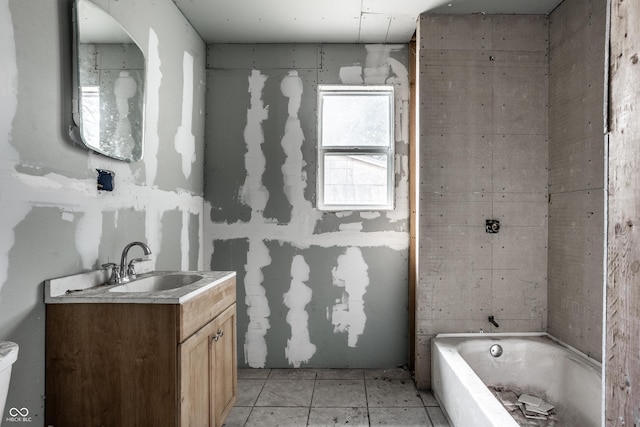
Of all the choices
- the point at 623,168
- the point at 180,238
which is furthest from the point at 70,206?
the point at 623,168

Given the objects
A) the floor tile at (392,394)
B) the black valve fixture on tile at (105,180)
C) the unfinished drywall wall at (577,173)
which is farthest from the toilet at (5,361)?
the unfinished drywall wall at (577,173)

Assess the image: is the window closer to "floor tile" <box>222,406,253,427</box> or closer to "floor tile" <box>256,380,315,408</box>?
"floor tile" <box>256,380,315,408</box>

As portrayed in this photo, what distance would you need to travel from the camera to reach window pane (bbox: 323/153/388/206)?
305 cm

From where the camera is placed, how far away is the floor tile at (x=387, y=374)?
280cm

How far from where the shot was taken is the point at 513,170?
2.64 m

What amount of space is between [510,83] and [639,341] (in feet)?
7.70

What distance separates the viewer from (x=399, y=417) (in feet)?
7.45

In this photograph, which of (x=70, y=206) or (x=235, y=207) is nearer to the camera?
(x=70, y=206)

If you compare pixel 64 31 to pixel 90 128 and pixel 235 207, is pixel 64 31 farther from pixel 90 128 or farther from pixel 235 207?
pixel 235 207

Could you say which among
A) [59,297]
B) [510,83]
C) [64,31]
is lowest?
[59,297]

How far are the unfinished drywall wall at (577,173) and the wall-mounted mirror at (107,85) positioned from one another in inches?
95.9

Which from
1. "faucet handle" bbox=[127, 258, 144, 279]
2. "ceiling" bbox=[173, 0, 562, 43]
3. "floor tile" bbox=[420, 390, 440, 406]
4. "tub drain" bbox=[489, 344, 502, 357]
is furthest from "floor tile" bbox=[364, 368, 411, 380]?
"ceiling" bbox=[173, 0, 562, 43]

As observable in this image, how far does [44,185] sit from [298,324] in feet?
6.74

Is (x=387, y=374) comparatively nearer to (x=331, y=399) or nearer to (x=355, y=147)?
(x=331, y=399)
